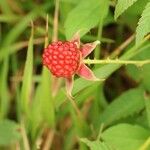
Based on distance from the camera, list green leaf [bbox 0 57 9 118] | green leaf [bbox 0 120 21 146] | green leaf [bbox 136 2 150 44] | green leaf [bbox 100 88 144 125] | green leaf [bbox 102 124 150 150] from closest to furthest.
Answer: green leaf [bbox 136 2 150 44], green leaf [bbox 102 124 150 150], green leaf [bbox 100 88 144 125], green leaf [bbox 0 120 21 146], green leaf [bbox 0 57 9 118]

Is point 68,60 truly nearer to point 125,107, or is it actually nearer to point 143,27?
point 143,27

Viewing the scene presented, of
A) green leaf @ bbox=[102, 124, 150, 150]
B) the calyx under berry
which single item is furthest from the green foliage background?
the calyx under berry

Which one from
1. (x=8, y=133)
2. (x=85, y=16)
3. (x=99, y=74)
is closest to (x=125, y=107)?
(x=99, y=74)

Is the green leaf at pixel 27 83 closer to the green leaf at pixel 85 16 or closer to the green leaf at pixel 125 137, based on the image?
the green leaf at pixel 85 16

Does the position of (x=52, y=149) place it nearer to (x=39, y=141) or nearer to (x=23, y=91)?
(x=39, y=141)

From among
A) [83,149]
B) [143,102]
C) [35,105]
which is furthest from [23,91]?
[143,102]

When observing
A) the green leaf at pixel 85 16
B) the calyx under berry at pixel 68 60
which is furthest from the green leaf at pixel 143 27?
the green leaf at pixel 85 16

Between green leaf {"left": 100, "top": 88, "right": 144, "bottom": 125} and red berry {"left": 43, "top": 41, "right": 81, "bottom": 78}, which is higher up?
red berry {"left": 43, "top": 41, "right": 81, "bottom": 78}

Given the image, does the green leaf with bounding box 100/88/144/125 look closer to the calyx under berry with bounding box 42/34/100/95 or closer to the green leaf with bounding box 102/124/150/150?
the green leaf with bounding box 102/124/150/150
